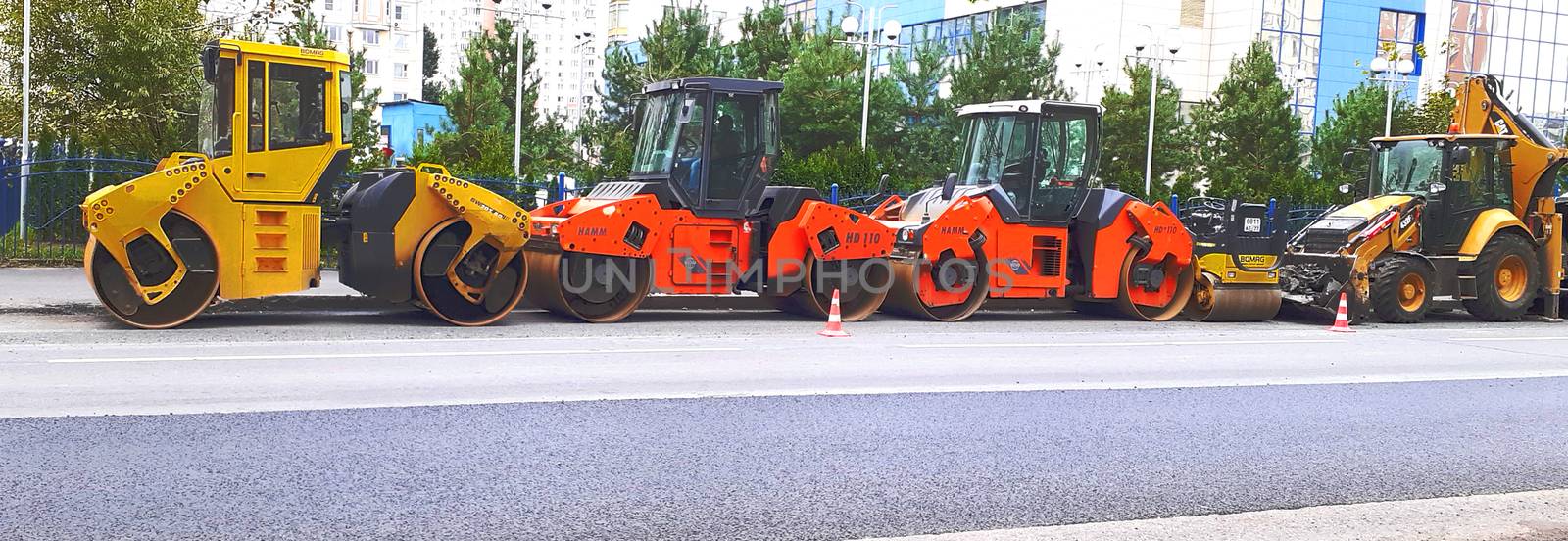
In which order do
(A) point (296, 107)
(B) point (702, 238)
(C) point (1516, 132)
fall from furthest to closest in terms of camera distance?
(C) point (1516, 132)
(B) point (702, 238)
(A) point (296, 107)

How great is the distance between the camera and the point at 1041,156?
57.1 feet

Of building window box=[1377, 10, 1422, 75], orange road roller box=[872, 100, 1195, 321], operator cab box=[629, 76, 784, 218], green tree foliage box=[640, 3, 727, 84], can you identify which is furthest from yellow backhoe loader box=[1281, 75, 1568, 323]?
building window box=[1377, 10, 1422, 75]

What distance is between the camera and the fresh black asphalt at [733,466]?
6.16m

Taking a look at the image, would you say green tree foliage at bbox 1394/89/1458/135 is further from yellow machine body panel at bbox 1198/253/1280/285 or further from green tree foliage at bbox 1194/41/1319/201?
yellow machine body panel at bbox 1198/253/1280/285

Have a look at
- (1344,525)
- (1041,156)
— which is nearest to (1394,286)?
(1041,156)

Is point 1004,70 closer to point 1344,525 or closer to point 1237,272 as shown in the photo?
point 1237,272

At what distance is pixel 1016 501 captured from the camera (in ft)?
22.3

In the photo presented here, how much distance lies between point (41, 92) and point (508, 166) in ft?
27.6

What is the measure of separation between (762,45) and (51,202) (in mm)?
21686

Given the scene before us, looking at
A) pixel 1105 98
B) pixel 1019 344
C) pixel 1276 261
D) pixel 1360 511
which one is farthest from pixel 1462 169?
pixel 1105 98

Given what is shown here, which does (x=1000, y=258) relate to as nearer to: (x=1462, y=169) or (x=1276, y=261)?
(x=1276, y=261)

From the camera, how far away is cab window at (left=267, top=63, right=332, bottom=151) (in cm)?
1333

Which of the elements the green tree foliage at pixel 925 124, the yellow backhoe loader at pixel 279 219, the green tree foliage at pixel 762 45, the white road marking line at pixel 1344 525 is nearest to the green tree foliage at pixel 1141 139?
the green tree foliage at pixel 925 124

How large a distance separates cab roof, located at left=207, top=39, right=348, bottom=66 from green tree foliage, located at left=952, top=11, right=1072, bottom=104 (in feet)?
84.6
